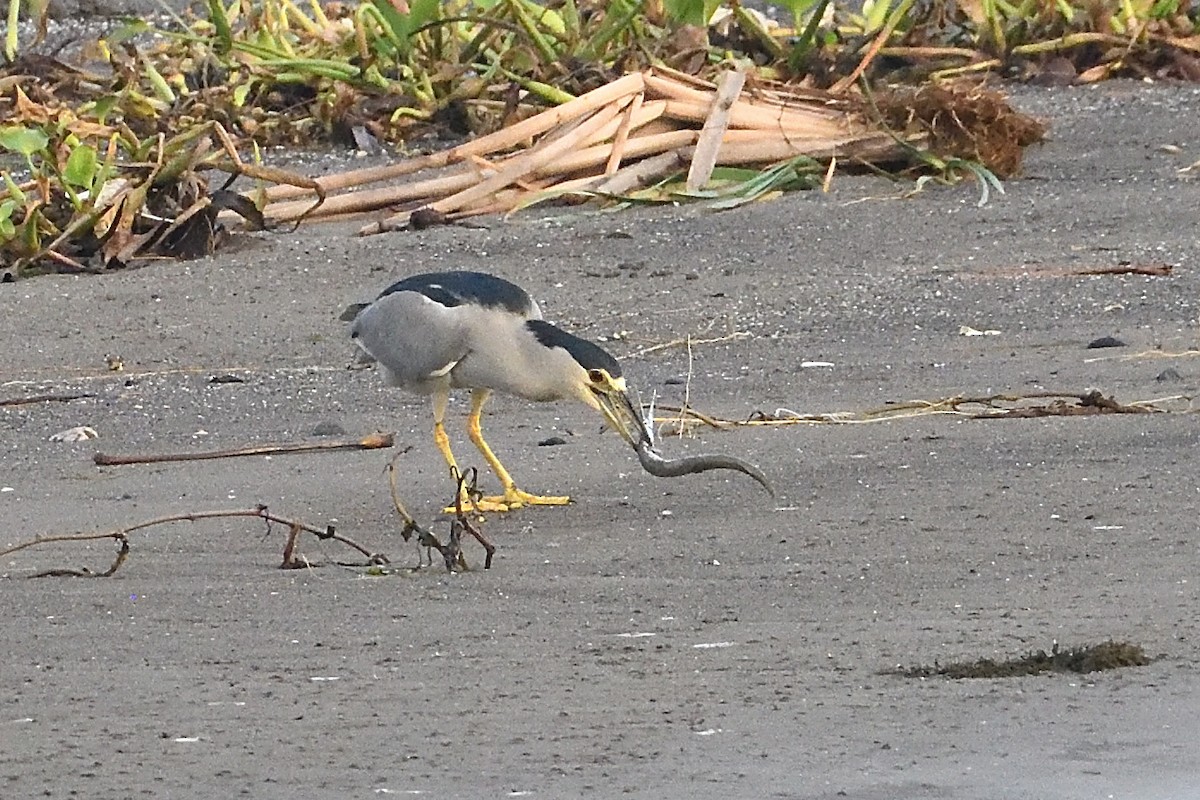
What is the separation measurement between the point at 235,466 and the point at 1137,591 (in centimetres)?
290

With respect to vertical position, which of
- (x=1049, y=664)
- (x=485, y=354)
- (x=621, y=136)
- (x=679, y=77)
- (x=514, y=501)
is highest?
(x=1049, y=664)

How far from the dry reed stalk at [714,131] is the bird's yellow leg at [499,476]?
3.79 metres

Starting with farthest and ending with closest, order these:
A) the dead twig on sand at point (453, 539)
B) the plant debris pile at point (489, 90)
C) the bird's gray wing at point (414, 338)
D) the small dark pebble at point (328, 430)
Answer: the plant debris pile at point (489, 90)
the small dark pebble at point (328, 430)
the bird's gray wing at point (414, 338)
the dead twig on sand at point (453, 539)

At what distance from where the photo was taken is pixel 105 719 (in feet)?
14.3

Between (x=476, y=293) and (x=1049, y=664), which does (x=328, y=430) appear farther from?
(x=1049, y=664)

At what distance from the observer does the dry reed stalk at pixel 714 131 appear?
1119 centimetres

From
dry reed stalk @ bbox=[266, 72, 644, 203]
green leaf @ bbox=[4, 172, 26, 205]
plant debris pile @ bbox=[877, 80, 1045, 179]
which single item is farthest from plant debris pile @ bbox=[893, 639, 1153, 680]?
dry reed stalk @ bbox=[266, 72, 644, 203]

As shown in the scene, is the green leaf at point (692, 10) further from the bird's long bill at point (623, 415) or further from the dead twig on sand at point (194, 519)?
the dead twig on sand at point (194, 519)

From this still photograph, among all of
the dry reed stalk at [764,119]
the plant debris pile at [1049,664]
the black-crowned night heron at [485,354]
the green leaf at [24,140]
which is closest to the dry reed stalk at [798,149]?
the dry reed stalk at [764,119]

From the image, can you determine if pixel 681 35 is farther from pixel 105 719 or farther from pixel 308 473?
pixel 105 719

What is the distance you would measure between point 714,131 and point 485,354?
15.5 ft

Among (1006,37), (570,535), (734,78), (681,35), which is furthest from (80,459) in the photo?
(1006,37)

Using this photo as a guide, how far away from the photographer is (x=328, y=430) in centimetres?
744

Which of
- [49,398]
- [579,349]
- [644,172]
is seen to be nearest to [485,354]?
[579,349]
